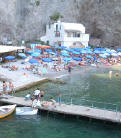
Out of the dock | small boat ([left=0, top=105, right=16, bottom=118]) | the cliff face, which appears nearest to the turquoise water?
small boat ([left=0, top=105, right=16, bottom=118])

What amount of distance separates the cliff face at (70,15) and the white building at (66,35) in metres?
6.51

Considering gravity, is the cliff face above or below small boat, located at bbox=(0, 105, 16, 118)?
above

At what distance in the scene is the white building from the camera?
65.6 metres

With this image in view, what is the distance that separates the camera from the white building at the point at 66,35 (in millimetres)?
65625

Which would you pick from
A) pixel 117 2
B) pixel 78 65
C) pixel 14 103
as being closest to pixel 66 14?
pixel 117 2

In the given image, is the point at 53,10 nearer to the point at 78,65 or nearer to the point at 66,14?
the point at 66,14

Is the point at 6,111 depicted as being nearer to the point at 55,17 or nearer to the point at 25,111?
the point at 25,111

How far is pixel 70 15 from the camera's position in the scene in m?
76.7

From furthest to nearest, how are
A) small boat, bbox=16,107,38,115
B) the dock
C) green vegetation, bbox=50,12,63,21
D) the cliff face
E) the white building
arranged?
the cliff face, green vegetation, bbox=50,12,63,21, the white building, small boat, bbox=16,107,38,115, the dock

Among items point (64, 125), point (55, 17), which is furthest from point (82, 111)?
point (55, 17)

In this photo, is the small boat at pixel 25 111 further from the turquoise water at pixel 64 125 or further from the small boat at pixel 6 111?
the small boat at pixel 6 111

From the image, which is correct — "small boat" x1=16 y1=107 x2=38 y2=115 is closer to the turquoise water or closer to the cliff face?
the turquoise water

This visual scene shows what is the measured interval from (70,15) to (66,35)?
1384cm

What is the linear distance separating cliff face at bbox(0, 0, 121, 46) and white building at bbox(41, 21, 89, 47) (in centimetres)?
651
